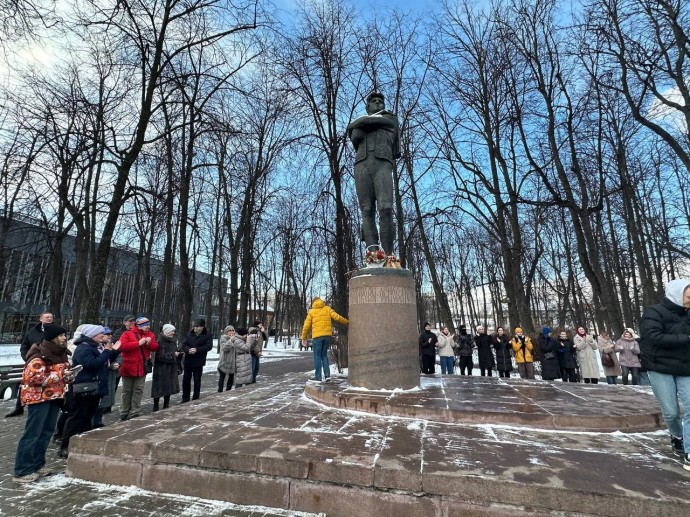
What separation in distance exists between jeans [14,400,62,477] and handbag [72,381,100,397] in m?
0.63

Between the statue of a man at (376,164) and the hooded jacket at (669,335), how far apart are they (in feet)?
14.5

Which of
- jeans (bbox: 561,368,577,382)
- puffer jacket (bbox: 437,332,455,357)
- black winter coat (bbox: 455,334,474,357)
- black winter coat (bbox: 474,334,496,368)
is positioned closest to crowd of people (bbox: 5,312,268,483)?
puffer jacket (bbox: 437,332,455,357)

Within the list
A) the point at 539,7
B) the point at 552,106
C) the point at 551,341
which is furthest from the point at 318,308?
the point at 539,7

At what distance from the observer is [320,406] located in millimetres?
→ 5590

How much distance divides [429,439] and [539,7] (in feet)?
57.7

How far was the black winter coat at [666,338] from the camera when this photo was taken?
10.8ft

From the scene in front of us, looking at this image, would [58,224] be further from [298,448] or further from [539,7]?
[539,7]

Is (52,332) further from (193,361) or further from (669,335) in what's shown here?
(669,335)

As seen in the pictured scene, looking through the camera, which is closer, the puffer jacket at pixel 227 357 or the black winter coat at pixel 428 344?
the puffer jacket at pixel 227 357

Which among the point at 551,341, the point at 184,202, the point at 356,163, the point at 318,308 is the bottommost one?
the point at 551,341

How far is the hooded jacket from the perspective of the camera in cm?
330

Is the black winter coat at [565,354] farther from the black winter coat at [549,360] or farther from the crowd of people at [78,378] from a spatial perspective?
the crowd of people at [78,378]

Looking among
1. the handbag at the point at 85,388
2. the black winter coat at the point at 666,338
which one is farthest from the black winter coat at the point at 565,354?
the handbag at the point at 85,388

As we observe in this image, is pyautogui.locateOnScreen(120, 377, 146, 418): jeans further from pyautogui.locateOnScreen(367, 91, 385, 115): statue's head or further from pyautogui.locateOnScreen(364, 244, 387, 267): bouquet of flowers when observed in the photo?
pyautogui.locateOnScreen(367, 91, 385, 115): statue's head
